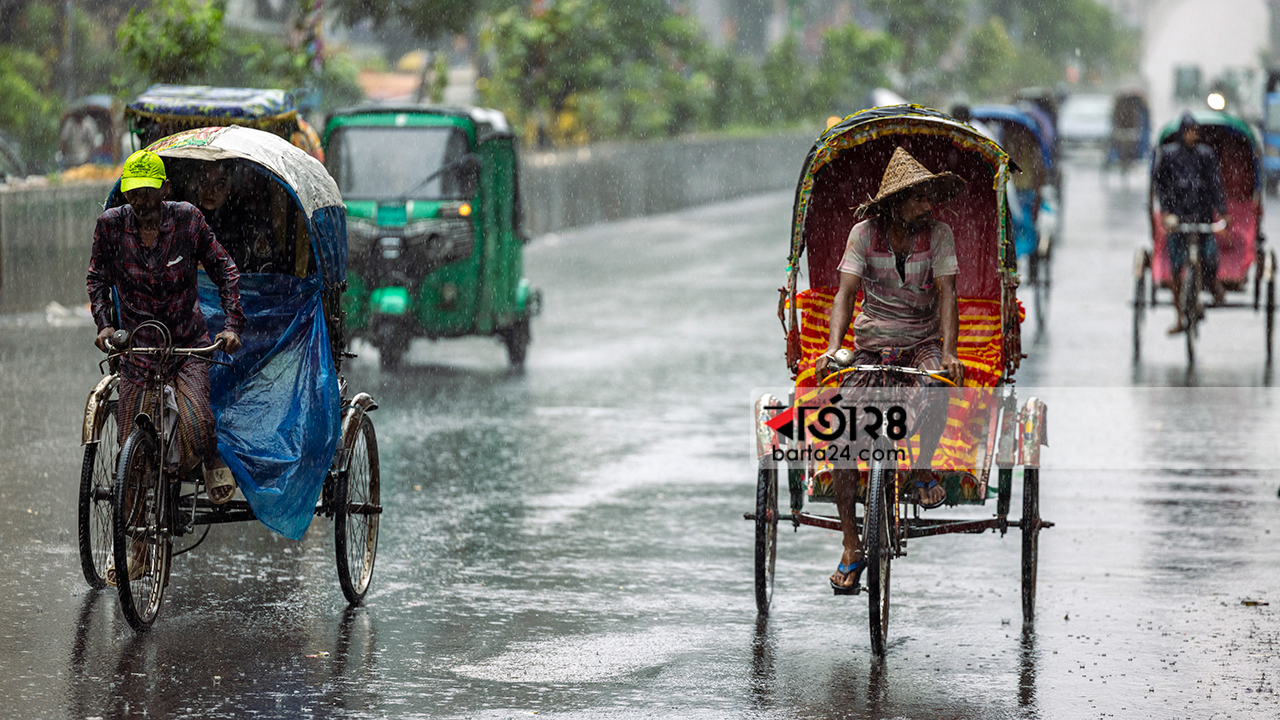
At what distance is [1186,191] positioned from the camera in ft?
48.4

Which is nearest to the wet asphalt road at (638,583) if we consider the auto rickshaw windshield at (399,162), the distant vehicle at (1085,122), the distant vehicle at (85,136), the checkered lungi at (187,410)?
the checkered lungi at (187,410)

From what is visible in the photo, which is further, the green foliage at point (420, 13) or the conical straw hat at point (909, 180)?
the green foliage at point (420, 13)

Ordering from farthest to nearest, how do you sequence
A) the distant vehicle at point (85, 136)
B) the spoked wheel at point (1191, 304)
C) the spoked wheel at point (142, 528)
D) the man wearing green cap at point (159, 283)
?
the distant vehicle at point (85, 136)
the spoked wheel at point (1191, 304)
the man wearing green cap at point (159, 283)
the spoked wheel at point (142, 528)

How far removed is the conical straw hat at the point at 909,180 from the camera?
695 centimetres

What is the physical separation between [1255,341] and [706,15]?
60288mm

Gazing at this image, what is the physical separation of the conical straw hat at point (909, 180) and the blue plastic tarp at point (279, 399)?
2.26 meters

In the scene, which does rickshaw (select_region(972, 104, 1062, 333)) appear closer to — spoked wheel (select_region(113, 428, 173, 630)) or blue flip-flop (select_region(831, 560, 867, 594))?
blue flip-flop (select_region(831, 560, 867, 594))

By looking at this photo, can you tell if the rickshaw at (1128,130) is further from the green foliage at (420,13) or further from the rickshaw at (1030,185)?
the rickshaw at (1030,185)

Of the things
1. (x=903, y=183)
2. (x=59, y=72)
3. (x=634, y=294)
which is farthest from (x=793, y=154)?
(x=903, y=183)

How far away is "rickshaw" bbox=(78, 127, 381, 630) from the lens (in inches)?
271

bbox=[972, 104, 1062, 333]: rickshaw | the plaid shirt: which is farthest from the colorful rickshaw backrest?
bbox=[972, 104, 1062, 333]: rickshaw

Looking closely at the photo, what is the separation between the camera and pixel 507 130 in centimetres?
1514

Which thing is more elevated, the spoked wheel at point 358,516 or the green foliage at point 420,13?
the green foliage at point 420,13

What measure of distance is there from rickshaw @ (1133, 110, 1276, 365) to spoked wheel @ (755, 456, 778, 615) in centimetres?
826
